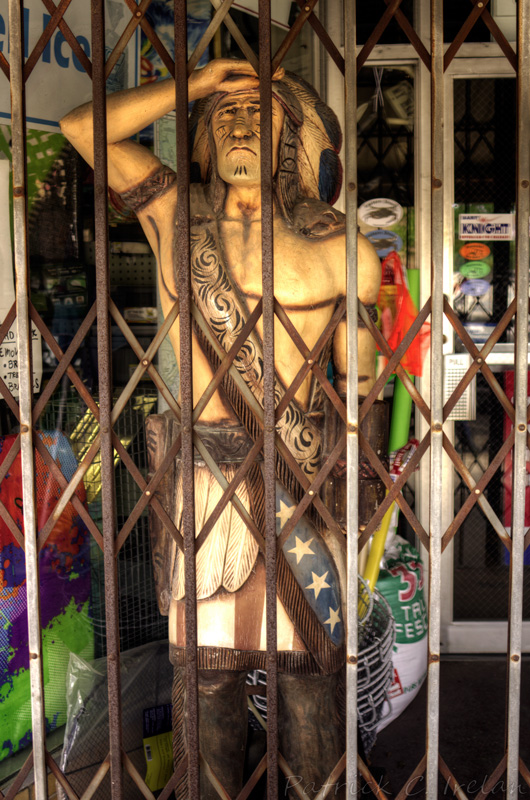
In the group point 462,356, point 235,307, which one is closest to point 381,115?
point 462,356

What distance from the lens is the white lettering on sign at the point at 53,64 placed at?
2541mm

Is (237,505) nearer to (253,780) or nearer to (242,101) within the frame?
(253,780)

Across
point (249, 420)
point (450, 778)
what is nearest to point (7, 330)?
point (249, 420)

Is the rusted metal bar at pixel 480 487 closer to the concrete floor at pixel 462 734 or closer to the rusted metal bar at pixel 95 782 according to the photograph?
the rusted metal bar at pixel 95 782

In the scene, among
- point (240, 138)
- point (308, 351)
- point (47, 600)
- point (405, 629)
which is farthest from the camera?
point (405, 629)

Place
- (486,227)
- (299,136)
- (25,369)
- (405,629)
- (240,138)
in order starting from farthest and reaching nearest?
(486,227), (405,629), (299,136), (240,138), (25,369)

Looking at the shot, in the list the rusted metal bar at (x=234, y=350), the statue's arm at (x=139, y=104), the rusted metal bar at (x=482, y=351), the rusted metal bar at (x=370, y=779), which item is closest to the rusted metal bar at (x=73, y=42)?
the statue's arm at (x=139, y=104)

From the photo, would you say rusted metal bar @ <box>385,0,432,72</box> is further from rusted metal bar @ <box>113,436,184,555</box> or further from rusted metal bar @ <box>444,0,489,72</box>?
rusted metal bar @ <box>113,436,184,555</box>

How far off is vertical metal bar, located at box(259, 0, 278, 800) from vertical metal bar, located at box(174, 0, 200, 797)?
19 centimetres

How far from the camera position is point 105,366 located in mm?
1815

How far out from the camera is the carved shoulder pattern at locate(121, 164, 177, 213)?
6.66 ft

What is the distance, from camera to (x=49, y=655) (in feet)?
9.18

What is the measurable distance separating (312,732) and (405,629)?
4.09 ft

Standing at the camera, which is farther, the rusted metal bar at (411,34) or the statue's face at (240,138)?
the statue's face at (240,138)
